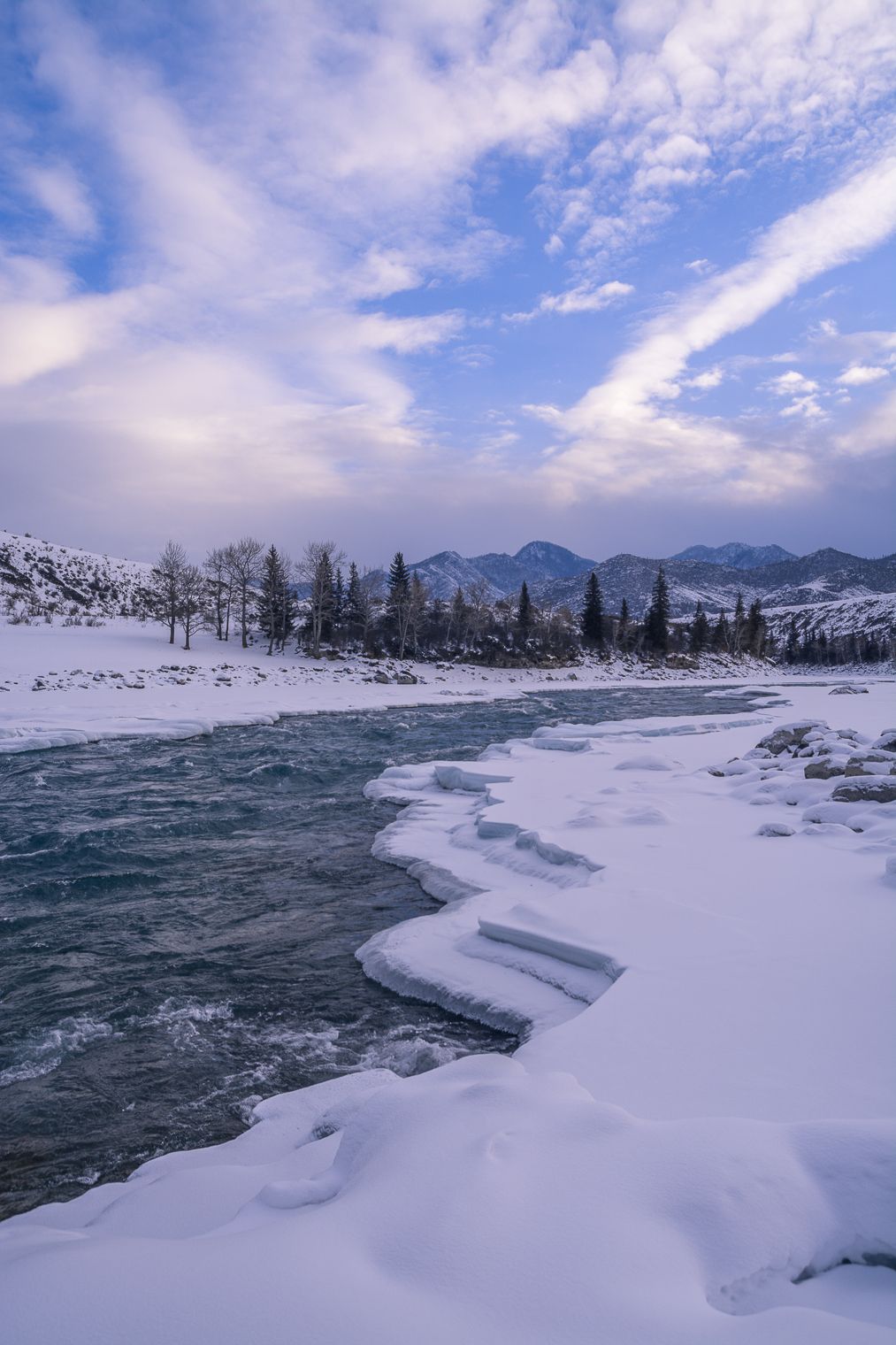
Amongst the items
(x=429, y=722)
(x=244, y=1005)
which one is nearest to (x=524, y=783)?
(x=244, y=1005)

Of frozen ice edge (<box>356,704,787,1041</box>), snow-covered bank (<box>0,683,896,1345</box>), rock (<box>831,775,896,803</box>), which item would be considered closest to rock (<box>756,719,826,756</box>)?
rock (<box>831,775,896,803</box>)

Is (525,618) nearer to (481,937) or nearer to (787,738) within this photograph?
(787,738)

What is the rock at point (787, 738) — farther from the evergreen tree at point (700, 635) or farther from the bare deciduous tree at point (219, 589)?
the evergreen tree at point (700, 635)

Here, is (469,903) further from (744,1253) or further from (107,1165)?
(744,1253)

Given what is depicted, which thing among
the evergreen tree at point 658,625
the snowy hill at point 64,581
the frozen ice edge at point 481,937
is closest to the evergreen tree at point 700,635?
the evergreen tree at point 658,625

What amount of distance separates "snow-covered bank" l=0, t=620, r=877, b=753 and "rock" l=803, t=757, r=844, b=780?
51.4 feet

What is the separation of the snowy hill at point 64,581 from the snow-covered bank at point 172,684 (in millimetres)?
6683

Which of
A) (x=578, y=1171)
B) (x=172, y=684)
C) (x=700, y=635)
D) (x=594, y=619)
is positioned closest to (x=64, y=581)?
(x=172, y=684)

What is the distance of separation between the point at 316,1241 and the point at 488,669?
5127 centimetres

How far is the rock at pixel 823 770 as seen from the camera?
9.88m

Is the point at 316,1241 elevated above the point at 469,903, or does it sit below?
above

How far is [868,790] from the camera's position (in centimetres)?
853

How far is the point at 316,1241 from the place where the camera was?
2252 mm

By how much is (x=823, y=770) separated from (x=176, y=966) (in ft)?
29.8
